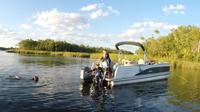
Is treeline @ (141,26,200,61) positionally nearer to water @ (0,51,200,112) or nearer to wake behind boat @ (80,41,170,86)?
wake behind boat @ (80,41,170,86)

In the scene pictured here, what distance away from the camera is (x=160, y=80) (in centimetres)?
2692

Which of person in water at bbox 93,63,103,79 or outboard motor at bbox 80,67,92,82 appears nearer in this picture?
person in water at bbox 93,63,103,79

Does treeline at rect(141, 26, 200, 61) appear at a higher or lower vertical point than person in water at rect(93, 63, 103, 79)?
higher

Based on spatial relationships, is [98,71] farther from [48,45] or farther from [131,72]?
[48,45]

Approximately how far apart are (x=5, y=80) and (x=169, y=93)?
11666mm

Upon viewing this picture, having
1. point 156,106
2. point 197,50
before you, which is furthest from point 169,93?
point 197,50

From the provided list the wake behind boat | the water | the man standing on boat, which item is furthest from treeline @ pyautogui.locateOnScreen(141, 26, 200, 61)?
the water

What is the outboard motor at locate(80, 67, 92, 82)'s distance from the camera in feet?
73.3

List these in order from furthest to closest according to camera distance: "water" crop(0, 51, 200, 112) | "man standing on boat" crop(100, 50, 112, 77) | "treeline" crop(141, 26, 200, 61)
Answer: "treeline" crop(141, 26, 200, 61) < "man standing on boat" crop(100, 50, 112, 77) < "water" crop(0, 51, 200, 112)

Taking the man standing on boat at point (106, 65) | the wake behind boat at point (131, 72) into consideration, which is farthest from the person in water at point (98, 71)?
the wake behind boat at point (131, 72)

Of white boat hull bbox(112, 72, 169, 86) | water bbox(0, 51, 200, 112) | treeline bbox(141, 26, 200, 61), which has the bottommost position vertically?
water bbox(0, 51, 200, 112)

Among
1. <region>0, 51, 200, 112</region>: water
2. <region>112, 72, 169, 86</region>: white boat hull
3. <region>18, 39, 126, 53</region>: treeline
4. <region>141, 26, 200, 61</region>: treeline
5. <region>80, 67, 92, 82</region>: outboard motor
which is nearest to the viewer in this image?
<region>0, 51, 200, 112</region>: water

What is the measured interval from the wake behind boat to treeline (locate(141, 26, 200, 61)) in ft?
155

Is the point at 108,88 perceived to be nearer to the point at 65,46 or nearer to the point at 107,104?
the point at 107,104
